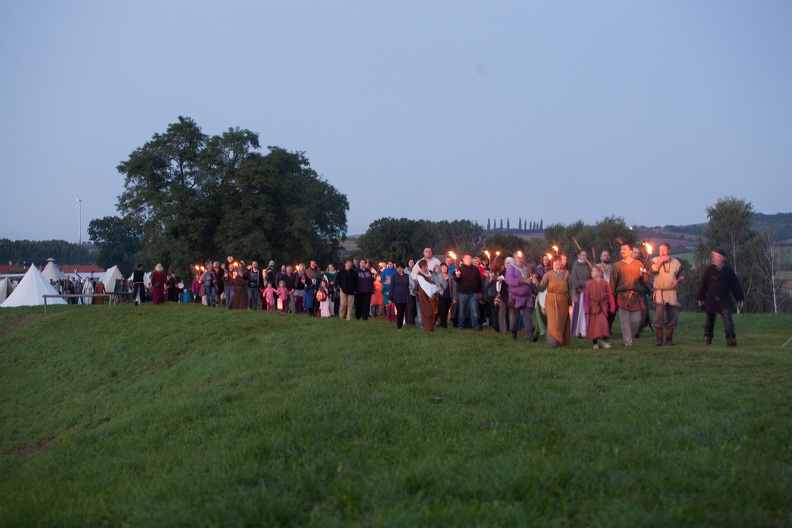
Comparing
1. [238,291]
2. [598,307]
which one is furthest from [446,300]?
[238,291]

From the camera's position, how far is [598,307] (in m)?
15.0

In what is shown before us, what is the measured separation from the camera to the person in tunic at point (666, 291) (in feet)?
52.2

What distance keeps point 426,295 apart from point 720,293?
22.1 feet

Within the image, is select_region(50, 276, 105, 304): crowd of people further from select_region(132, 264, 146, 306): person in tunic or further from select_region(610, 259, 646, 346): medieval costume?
select_region(610, 259, 646, 346): medieval costume

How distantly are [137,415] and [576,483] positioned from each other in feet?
25.2

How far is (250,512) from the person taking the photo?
5887 mm

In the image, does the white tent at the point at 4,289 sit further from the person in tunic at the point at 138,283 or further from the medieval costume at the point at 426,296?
the medieval costume at the point at 426,296

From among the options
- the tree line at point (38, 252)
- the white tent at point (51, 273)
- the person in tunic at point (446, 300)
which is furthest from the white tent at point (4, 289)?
the tree line at point (38, 252)

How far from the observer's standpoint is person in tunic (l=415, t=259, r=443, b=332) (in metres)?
18.8

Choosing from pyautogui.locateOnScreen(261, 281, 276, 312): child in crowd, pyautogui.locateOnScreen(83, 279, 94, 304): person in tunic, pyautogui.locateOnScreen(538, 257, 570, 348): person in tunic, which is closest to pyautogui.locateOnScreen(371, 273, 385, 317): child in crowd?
pyautogui.locateOnScreen(261, 281, 276, 312): child in crowd

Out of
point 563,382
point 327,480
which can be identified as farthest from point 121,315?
point 327,480

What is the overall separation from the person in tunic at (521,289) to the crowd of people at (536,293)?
0.9 inches

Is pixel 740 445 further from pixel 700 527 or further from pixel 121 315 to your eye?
pixel 121 315

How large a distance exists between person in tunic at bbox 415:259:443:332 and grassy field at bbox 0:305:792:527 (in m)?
3.29
